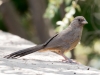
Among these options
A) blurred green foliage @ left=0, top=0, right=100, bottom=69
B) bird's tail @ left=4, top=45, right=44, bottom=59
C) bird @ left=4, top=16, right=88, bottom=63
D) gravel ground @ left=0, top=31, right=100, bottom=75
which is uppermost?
blurred green foliage @ left=0, top=0, right=100, bottom=69

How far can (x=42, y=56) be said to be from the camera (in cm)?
802

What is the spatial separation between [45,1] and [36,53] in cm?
863

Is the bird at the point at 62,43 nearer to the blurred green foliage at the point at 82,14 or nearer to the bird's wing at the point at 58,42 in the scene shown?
the bird's wing at the point at 58,42

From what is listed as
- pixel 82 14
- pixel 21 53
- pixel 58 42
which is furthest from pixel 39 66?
pixel 82 14

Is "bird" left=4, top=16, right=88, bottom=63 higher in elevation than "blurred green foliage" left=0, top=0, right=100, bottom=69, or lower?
lower

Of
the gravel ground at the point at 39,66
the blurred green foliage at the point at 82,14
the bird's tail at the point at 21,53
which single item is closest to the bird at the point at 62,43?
→ the bird's tail at the point at 21,53

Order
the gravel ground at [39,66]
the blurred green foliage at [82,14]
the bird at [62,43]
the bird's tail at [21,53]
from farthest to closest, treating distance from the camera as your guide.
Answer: the blurred green foliage at [82,14] → the bird at [62,43] → the bird's tail at [21,53] → the gravel ground at [39,66]

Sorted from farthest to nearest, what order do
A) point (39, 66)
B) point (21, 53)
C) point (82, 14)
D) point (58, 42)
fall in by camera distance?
point (82, 14)
point (58, 42)
point (21, 53)
point (39, 66)

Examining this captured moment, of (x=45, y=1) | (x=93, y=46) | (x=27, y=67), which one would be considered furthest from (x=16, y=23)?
(x=27, y=67)

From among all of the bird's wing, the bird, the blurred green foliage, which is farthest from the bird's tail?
the blurred green foliage

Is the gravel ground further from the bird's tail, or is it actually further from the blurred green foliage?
the blurred green foliage

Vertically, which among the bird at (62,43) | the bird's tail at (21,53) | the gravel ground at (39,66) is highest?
the bird at (62,43)

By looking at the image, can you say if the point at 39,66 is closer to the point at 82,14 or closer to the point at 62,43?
the point at 62,43

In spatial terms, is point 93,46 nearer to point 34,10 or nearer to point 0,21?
point 34,10
